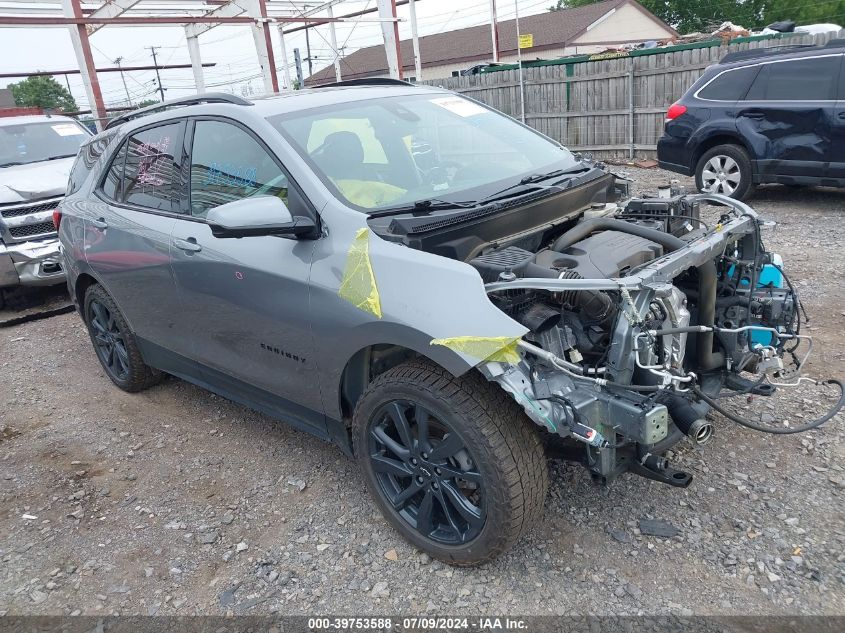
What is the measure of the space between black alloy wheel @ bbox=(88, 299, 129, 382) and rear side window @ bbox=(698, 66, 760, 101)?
7538 millimetres

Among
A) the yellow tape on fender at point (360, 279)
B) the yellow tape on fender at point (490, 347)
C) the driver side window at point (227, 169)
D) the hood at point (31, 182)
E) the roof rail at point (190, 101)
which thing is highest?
the roof rail at point (190, 101)

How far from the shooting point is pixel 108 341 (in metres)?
4.75

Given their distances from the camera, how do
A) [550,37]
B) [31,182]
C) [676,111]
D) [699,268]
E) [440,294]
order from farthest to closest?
[550,37] → [676,111] → [31,182] → [699,268] → [440,294]

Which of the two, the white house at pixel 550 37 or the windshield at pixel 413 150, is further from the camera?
the white house at pixel 550 37

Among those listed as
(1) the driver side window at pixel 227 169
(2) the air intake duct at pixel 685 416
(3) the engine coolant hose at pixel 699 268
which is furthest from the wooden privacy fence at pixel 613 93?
(2) the air intake duct at pixel 685 416

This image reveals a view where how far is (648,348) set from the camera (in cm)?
235

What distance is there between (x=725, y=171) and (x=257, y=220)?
24.0 ft

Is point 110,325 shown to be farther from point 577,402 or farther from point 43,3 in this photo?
point 43,3

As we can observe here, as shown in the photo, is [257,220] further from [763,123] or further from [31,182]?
[763,123]

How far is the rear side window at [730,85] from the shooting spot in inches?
322

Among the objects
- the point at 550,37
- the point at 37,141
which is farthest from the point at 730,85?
the point at 550,37

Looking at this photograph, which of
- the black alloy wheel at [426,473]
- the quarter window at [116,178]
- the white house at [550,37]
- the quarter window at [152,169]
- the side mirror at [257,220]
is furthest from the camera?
the white house at [550,37]

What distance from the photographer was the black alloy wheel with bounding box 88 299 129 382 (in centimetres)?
462

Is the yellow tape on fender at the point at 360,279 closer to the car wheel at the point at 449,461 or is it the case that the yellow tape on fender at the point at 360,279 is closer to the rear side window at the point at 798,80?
the car wheel at the point at 449,461
